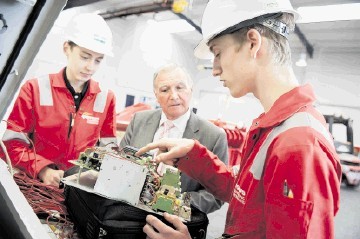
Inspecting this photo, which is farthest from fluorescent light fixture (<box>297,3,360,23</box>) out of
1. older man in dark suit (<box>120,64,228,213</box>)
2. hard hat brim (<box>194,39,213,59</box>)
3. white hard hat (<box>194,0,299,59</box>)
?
white hard hat (<box>194,0,299,59</box>)

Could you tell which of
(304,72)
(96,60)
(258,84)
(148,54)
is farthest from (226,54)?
(304,72)

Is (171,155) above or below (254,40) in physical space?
below

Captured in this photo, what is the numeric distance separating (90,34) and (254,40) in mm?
→ 1293

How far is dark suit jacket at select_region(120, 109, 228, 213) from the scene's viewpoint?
1.61 metres

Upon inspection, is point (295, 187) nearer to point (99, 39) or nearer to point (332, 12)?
point (99, 39)

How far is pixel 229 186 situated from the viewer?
51.2 inches

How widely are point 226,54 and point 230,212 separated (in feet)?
1.86

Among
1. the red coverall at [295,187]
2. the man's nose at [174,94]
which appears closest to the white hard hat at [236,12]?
the red coverall at [295,187]

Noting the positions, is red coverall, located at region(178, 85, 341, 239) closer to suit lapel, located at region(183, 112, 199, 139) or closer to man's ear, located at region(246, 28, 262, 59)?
man's ear, located at region(246, 28, 262, 59)

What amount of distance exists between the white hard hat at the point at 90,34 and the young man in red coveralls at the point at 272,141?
3.12 ft

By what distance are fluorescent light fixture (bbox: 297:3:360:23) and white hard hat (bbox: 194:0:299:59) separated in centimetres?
653

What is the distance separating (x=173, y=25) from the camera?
1020cm

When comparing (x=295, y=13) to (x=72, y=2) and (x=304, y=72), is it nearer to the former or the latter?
(x=72, y=2)

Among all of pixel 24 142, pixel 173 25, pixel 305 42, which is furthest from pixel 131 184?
pixel 305 42
